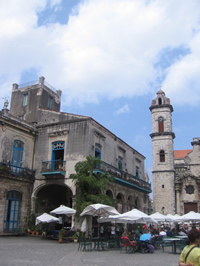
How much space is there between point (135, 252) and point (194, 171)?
98.8 feet

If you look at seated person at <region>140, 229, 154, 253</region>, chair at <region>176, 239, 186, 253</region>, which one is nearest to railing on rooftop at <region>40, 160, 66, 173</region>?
seated person at <region>140, 229, 154, 253</region>

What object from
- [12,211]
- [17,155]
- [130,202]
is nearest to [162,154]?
[130,202]

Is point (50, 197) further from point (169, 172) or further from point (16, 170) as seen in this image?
point (169, 172)

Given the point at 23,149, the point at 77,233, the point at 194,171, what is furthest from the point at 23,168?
the point at 194,171

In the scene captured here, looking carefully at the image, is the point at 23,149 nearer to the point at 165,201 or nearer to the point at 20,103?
the point at 20,103

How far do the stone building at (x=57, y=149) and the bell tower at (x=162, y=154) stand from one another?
11.6 meters

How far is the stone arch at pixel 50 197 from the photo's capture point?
70.8 ft

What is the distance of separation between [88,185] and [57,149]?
4857mm

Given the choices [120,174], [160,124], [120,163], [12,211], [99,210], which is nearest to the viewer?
[99,210]

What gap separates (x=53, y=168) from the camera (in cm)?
2095

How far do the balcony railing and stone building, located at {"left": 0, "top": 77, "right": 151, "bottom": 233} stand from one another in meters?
0.44

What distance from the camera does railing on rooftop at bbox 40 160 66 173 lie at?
20.5 metres

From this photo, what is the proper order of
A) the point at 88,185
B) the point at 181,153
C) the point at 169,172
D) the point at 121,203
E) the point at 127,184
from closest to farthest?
1. the point at 88,185
2. the point at 127,184
3. the point at 121,203
4. the point at 169,172
5. the point at 181,153

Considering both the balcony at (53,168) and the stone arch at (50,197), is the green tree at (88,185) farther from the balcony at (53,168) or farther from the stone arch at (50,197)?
the stone arch at (50,197)
